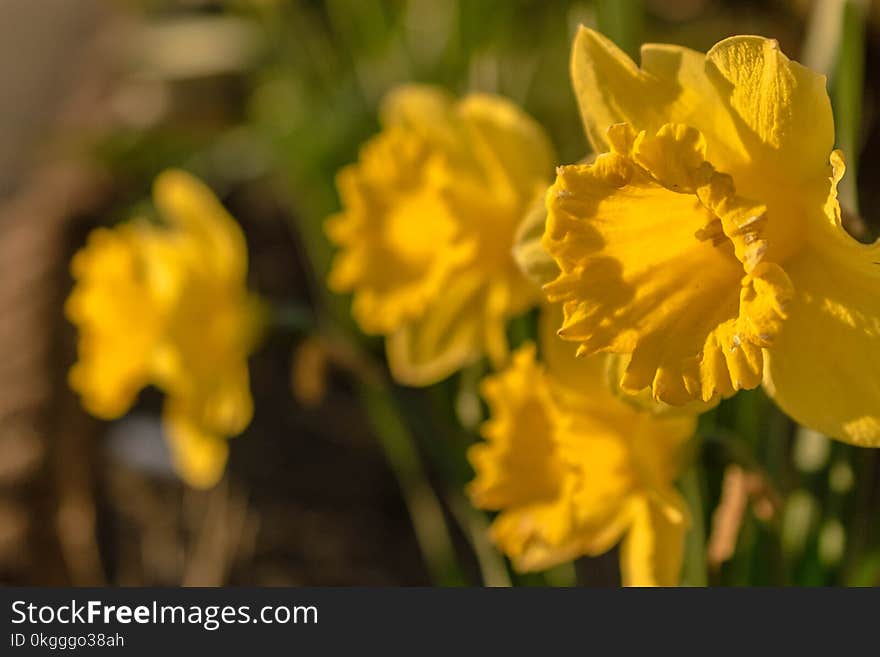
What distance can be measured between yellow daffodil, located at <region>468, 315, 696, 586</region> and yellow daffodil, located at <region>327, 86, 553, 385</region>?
13cm

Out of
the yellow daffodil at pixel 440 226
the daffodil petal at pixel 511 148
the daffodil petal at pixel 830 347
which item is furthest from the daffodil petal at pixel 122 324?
the daffodil petal at pixel 830 347

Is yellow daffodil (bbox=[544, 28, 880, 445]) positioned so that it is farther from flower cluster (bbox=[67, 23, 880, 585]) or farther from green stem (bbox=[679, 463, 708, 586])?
green stem (bbox=[679, 463, 708, 586])

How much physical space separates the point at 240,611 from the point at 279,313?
1.34ft

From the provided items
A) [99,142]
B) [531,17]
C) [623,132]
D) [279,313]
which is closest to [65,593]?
[279,313]

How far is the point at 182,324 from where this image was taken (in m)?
1.25

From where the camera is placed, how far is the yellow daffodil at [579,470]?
875mm

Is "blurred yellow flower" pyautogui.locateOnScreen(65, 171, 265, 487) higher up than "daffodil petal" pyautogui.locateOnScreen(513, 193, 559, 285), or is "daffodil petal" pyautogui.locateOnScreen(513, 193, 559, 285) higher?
"daffodil petal" pyautogui.locateOnScreen(513, 193, 559, 285)

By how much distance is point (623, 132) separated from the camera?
0.71m

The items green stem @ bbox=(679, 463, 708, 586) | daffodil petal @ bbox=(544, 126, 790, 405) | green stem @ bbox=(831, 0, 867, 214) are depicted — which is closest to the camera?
daffodil petal @ bbox=(544, 126, 790, 405)

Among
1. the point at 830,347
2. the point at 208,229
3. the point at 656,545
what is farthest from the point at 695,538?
the point at 208,229

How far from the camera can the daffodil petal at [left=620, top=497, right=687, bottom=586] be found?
897 millimetres

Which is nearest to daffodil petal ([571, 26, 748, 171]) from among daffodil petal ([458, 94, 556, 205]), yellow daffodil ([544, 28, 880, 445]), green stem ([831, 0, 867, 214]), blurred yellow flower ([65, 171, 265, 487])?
yellow daffodil ([544, 28, 880, 445])

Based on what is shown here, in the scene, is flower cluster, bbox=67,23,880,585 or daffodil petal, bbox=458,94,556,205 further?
daffodil petal, bbox=458,94,556,205

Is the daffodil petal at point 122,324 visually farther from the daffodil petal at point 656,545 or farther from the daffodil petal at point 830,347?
the daffodil petal at point 830,347
